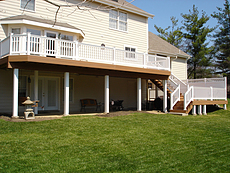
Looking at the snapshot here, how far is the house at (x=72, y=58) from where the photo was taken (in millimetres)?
11078

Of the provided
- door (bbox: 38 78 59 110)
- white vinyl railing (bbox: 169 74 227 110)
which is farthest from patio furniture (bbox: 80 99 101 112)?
white vinyl railing (bbox: 169 74 227 110)

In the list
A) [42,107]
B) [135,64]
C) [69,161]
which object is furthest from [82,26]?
[69,161]

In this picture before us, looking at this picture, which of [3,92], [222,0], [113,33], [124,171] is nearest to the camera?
[124,171]

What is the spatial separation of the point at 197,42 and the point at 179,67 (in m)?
14.5

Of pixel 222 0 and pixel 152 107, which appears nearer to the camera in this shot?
pixel 152 107

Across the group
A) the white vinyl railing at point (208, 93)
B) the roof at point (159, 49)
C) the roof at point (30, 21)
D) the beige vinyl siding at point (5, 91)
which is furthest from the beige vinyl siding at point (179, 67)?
the beige vinyl siding at point (5, 91)

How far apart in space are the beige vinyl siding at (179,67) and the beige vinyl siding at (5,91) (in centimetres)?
1549

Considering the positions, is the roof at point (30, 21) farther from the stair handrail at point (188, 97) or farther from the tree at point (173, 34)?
the tree at point (173, 34)

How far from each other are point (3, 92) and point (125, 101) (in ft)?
30.3

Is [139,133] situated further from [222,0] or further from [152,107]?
[222,0]

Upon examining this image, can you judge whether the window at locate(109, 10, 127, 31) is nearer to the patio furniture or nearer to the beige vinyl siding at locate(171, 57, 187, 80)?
the patio furniture

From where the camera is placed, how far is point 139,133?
7996 mm

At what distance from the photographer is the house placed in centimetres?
1108

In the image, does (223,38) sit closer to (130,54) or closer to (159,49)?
(159,49)
